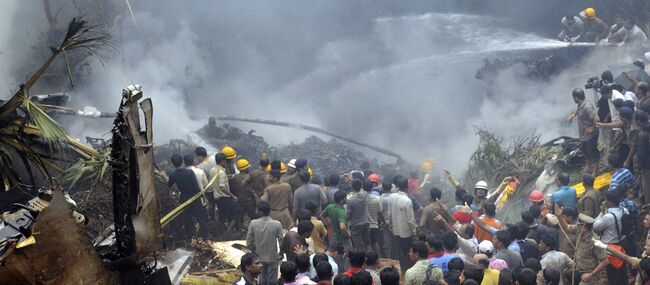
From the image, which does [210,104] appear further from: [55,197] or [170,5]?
[55,197]

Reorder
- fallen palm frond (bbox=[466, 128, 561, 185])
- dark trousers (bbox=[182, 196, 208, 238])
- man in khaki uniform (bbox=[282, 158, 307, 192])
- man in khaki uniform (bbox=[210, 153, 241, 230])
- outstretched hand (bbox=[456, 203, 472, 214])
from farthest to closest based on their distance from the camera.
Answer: fallen palm frond (bbox=[466, 128, 561, 185]) → man in khaki uniform (bbox=[210, 153, 241, 230]) → man in khaki uniform (bbox=[282, 158, 307, 192]) → dark trousers (bbox=[182, 196, 208, 238]) → outstretched hand (bbox=[456, 203, 472, 214])

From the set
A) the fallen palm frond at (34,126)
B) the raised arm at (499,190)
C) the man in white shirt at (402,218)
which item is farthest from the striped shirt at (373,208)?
the fallen palm frond at (34,126)

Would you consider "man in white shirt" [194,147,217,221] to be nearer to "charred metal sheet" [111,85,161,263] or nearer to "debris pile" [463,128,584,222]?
"debris pile" [463,128,584,222]

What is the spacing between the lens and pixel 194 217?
37.1 feet

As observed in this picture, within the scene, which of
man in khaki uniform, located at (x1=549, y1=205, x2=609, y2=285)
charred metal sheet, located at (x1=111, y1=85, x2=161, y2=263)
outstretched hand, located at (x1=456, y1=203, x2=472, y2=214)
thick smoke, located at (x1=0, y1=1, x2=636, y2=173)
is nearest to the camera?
charred metal sheet, located at (x1=111, y1=85, x2=161, y2=263)

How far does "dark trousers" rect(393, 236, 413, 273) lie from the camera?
10.5 meters

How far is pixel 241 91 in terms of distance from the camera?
941 inches

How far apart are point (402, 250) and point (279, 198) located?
1747 mm

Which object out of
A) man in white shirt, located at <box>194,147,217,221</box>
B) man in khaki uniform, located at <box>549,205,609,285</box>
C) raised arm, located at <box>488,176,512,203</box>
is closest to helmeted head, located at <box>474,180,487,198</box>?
raised arm, located at <box>488,176,512,203</box>

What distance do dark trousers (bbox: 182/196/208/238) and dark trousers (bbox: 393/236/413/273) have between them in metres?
2.68

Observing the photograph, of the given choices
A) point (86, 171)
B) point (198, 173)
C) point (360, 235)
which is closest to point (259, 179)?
point (198, 173)

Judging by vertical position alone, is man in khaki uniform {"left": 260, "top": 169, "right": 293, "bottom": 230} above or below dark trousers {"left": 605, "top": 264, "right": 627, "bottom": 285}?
above

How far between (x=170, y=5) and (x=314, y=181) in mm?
12514

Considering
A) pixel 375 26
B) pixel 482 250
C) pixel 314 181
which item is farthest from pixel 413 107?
pixel 482 250
